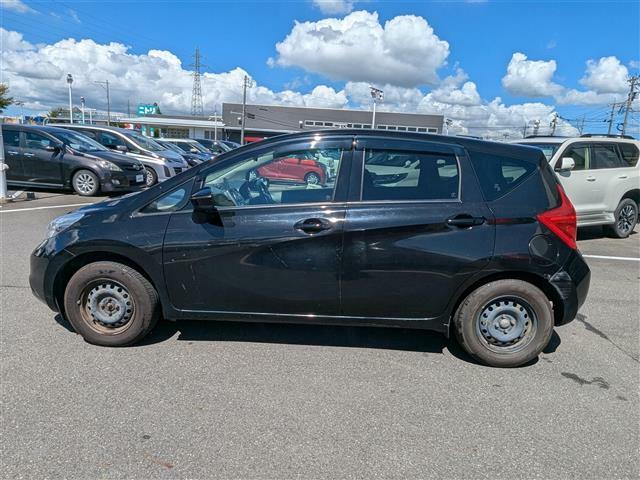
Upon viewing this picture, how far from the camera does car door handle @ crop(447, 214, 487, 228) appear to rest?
11.0ft

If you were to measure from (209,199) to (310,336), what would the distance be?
1.50 meters

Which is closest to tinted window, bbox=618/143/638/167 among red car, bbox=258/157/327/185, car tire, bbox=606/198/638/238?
car tire, bbox=606/198/638/238

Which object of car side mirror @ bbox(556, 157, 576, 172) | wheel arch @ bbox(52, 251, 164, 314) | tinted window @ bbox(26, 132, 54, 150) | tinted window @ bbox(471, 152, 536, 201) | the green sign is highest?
the green sign

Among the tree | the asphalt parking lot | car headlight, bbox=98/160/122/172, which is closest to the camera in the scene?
the asphalt parking lot

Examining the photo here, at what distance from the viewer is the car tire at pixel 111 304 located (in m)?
3.52

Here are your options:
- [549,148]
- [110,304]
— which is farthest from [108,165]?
[549,148]

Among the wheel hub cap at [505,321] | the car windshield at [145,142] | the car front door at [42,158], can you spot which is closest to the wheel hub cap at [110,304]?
the wheel hub cap at [505,321]

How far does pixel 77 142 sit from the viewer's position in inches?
449

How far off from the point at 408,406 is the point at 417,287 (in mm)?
868

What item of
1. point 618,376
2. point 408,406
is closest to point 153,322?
point 408,406

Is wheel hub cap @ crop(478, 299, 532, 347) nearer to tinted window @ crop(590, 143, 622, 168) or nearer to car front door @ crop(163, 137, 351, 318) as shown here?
car front door @ crop(163, 137, 351, 318)

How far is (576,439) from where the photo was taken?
2.73 meters

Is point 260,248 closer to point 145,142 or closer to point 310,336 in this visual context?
point 310,336

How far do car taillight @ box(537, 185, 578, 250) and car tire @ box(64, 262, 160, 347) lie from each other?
3.09 m
